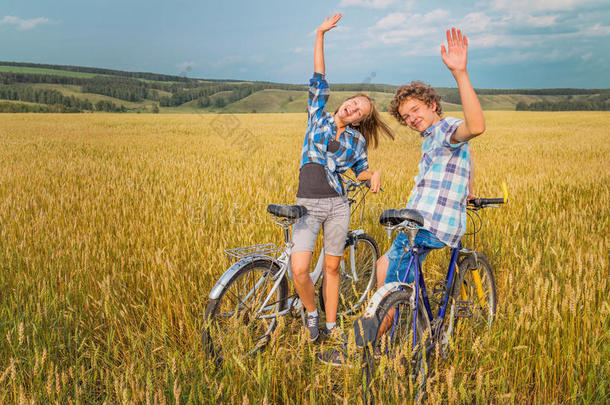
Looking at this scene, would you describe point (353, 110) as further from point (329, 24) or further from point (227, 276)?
point (227, 276)

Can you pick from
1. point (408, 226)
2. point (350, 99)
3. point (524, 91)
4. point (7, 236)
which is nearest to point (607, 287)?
point (408, 226)

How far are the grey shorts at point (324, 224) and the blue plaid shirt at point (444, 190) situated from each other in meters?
0.56

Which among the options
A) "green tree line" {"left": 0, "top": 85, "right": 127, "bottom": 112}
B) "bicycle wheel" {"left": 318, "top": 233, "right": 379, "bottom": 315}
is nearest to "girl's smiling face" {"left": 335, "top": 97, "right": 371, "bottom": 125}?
"bicycle wheel" {"left": 318, "top": 233, "right": 379, "bottom": 315}

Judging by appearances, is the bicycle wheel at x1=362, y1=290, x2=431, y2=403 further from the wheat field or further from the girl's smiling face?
the girl's smiling face

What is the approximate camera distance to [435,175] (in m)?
2.40

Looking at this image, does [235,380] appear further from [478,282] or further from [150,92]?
[150,92]

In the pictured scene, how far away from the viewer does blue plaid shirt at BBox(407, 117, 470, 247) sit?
2328mm

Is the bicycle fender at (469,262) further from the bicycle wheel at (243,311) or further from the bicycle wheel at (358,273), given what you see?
the bicycle wheel at (243,311)

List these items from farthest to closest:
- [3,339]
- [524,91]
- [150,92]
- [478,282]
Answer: [524,91] → [150,92] → [478,282] → [3,339]

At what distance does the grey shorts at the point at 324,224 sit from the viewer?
2643 mm

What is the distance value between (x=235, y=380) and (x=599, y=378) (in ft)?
6.78

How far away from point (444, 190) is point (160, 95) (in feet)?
376

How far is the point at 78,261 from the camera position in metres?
3.59

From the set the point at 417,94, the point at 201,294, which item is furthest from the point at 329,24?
the point at 201,294
